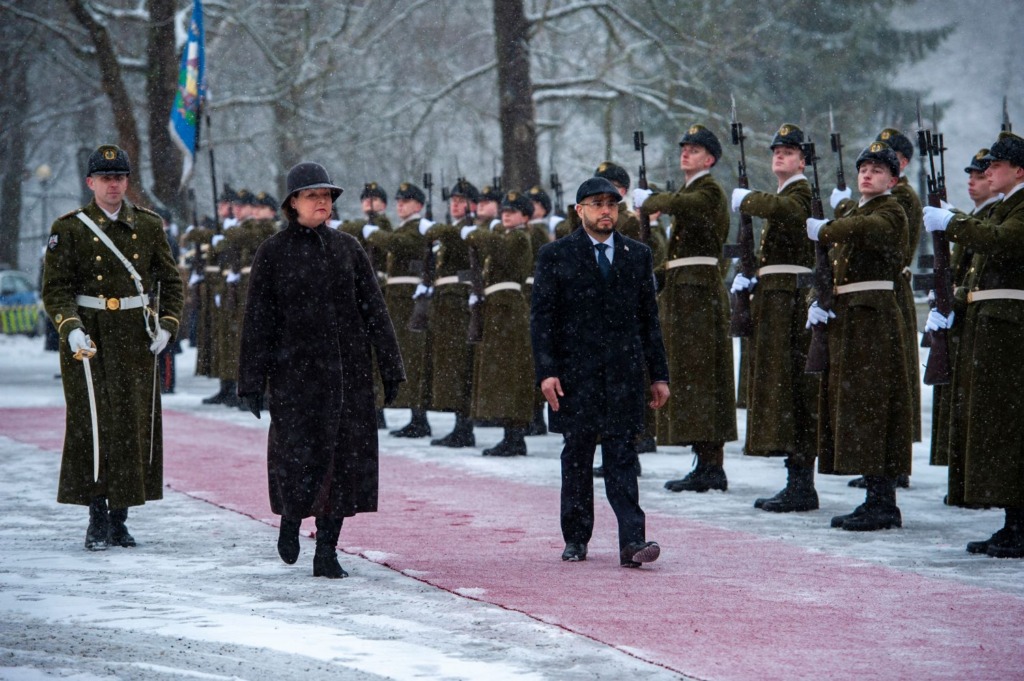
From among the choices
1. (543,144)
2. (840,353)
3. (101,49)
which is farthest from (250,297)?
(543,144)

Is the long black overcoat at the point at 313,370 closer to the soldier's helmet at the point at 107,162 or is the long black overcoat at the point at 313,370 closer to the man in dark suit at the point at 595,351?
the man in dark suit at the point at 595,351

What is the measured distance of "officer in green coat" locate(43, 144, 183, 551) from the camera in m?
8.86

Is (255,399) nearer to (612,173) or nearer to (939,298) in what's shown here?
(939,298)

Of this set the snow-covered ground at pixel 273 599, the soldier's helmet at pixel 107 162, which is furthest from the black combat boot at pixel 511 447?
the soldier's helmet at pixel 107 162

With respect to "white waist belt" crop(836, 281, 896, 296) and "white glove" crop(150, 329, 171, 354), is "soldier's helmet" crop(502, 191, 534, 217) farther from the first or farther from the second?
"white glove" crop(150, 329, 171, 354)

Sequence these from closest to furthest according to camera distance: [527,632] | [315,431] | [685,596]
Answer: [527,632], [685,596], [315,431]

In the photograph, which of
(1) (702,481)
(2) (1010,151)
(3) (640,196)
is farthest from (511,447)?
(2) (1010,151)

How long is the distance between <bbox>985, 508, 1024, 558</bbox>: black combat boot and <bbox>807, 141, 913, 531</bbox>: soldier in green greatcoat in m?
0.95

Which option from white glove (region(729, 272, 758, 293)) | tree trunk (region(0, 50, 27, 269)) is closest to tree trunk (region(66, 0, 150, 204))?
tree trunk (region(0, 50, 27, 269))

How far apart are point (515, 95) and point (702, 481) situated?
36.5 ft

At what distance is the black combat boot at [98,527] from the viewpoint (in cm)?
883

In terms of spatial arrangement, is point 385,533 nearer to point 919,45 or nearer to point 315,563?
point 315,563

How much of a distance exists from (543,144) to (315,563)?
43.9 metres

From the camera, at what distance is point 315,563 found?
7.91 meters
